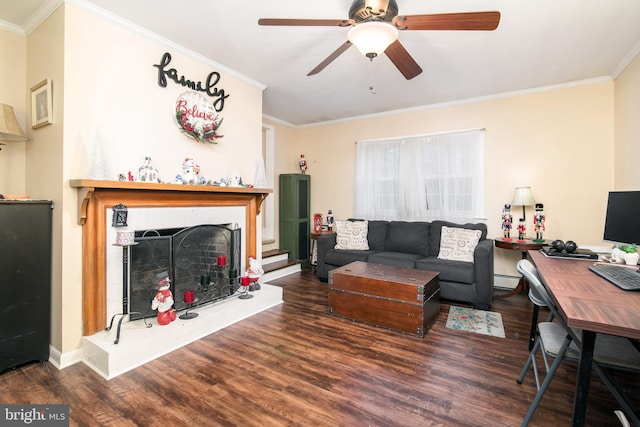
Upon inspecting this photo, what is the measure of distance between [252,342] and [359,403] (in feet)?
3.67

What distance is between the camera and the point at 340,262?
432 centimetres

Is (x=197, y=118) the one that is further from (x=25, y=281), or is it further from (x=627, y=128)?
(x=627, y=128)

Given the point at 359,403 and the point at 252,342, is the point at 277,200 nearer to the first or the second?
the point at 252,342

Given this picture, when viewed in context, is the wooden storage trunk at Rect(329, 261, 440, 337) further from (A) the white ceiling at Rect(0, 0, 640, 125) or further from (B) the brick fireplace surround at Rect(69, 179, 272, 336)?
(A) the white ceiling at Rect(0, 0, 640, 125)

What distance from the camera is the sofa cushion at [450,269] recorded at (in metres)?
3.44

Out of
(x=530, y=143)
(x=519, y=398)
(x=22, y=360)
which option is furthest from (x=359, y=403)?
(x=530, y=143)

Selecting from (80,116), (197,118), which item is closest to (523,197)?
(197,118)

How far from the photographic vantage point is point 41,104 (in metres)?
2.35

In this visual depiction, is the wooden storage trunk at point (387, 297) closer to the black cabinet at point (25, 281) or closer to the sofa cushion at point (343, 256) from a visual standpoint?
the sofa cushion at point (343, 256)

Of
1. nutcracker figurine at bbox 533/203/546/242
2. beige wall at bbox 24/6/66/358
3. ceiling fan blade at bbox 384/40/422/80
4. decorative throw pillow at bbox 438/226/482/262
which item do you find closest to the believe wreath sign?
beige wall at bbox 24/6/66/358

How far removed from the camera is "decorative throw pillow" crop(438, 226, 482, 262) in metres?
3.70

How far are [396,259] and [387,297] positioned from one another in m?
1.14

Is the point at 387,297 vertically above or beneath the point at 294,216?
beneath

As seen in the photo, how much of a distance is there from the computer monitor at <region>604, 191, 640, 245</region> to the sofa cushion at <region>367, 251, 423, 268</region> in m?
1.92
